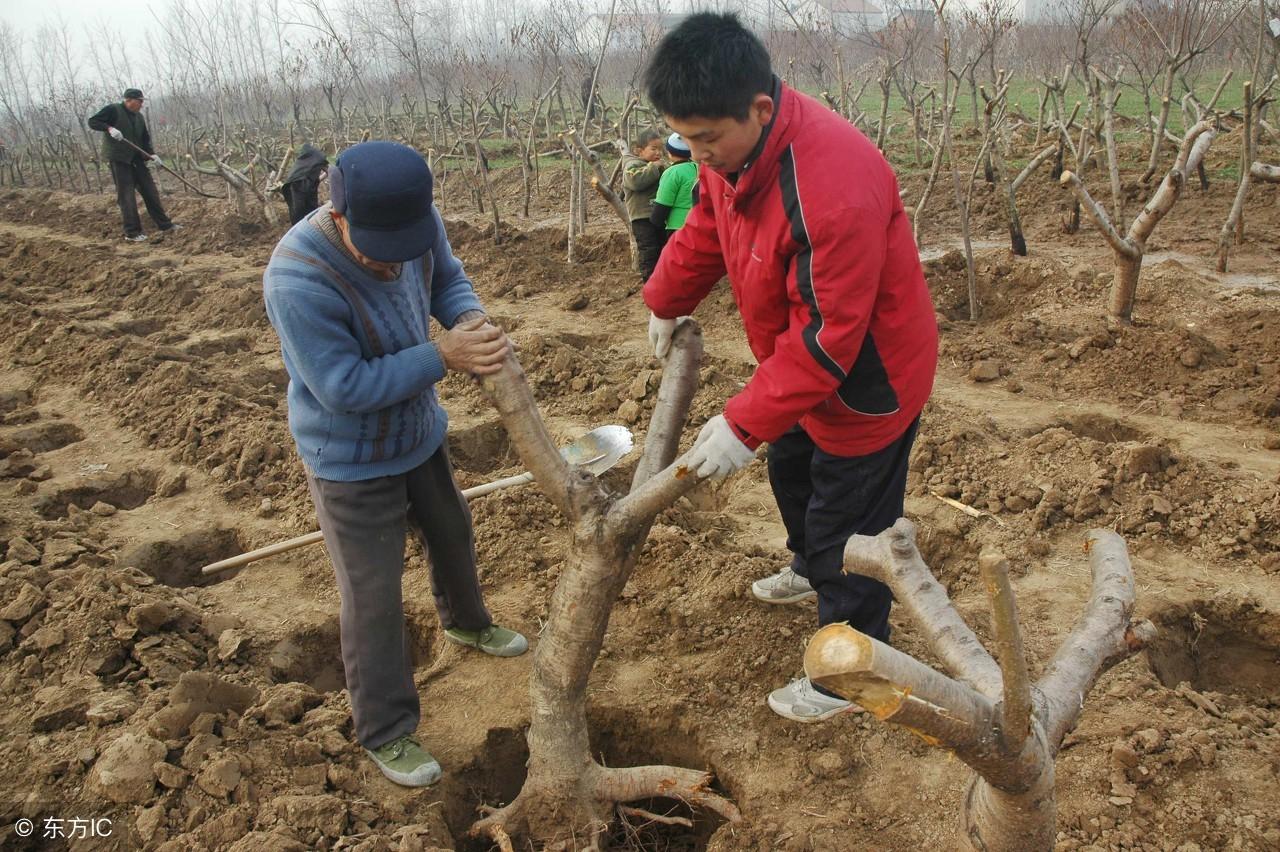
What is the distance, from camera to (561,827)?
100 inches

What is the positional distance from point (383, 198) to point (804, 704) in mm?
1899

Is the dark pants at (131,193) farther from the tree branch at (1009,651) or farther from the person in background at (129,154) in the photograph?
the tree branch at (1009,651)

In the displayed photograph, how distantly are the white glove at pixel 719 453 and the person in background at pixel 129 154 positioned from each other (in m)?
11.4

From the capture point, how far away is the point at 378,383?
2268 millimetres

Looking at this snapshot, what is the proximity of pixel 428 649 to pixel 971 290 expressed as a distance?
4927 mm

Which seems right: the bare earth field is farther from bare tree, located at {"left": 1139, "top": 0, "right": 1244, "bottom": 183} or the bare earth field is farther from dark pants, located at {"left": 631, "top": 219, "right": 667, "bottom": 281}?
bare tree, located at {"left": 1139, "top": 0, "right": 1244, "bottom": 183}

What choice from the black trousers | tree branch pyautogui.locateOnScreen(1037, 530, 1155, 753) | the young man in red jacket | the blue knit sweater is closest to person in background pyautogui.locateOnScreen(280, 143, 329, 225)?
the blue knit sweater

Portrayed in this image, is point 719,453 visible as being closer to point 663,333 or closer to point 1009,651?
point 663,333

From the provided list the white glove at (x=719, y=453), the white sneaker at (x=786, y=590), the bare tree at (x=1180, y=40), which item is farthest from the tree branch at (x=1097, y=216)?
the white glove at (x=719, y=453)

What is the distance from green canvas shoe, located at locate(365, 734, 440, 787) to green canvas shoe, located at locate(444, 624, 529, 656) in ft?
1.83

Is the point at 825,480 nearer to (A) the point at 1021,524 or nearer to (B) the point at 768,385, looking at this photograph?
(B) the point at 768,385

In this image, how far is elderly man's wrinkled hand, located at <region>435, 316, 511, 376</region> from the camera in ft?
7.50

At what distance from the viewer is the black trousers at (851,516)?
99.0 inches

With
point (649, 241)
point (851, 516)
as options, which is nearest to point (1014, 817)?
point (851, 516)
